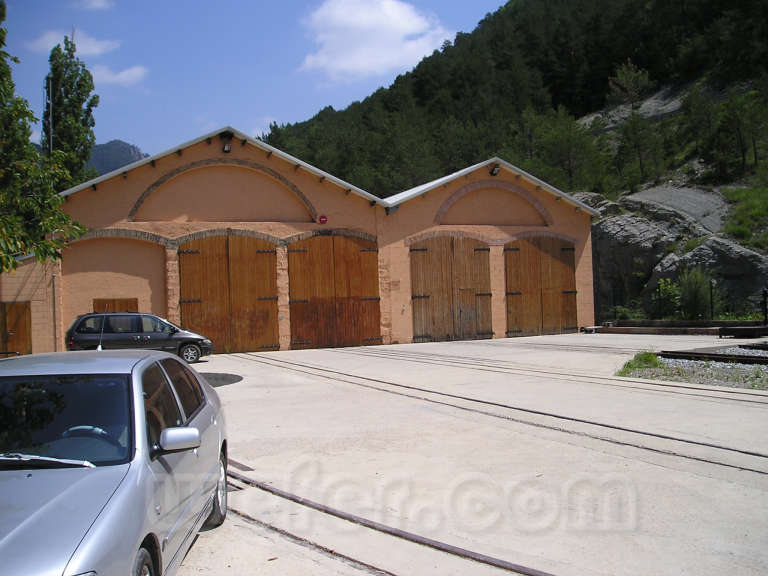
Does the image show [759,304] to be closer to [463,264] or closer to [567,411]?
[463,264]

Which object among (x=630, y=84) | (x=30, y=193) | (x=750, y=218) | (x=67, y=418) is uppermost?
(x=630, y=84)

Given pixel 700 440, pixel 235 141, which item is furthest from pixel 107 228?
pixel 700 440

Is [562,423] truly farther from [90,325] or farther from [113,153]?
[113,153]

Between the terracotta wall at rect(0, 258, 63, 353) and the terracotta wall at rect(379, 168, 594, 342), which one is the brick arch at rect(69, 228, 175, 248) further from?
the terracotta wall at rect(379, 168, 594, 342)

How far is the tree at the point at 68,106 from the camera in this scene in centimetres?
3222

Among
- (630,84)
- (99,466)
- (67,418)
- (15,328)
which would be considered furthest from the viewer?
(630,84)

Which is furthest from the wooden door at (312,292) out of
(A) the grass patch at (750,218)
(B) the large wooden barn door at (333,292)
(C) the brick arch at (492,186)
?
(A) the grass patch at (750,218)

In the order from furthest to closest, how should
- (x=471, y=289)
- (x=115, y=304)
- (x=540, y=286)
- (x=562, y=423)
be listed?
(x=540, y=286) < (x=471, y=289) < (x=115, y=304) < (x=562, y=423)

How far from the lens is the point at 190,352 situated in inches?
672

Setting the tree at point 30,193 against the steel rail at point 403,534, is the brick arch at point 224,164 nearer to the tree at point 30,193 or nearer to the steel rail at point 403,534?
the tree at point 30,193

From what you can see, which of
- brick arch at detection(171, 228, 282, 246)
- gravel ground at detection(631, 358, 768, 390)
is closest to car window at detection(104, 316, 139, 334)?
brick arch at detection(171, 228, 282, 246)

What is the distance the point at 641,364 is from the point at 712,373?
1731 millimetres

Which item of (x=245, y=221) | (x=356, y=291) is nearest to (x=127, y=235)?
(x=245, y=221)

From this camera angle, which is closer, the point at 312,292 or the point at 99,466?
the point at 99,466
